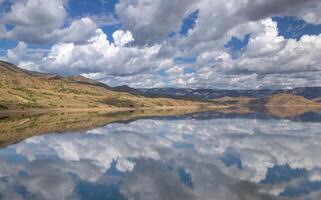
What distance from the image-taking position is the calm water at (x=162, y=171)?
36.4 m

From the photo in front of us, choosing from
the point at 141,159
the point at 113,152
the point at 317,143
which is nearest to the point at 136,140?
the point at 113,152

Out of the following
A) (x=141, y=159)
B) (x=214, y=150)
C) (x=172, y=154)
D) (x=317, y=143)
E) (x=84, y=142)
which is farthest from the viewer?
(x=84, y=142)

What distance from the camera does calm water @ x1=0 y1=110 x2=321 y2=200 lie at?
36406 mm

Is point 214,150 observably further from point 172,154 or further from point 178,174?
point 178,174

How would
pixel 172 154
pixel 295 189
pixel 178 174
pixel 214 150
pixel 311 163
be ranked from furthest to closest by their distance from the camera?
pixel 214 150, pixel 172 154, pixel 311 163, pixel 178 174, pixel 295 189

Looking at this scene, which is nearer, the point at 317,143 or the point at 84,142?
the point at 317,143

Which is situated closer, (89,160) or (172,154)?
(89,160)

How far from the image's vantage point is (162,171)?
47812 millimetres

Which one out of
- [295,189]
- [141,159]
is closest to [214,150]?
[141,159]

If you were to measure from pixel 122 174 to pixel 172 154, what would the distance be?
18.3 metres

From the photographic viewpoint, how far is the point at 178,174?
45594 millimetres

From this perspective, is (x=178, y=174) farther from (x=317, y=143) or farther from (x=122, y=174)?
(x=317, y=143)

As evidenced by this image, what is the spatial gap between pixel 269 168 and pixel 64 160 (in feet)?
96.9

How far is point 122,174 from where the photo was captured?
45812mm
